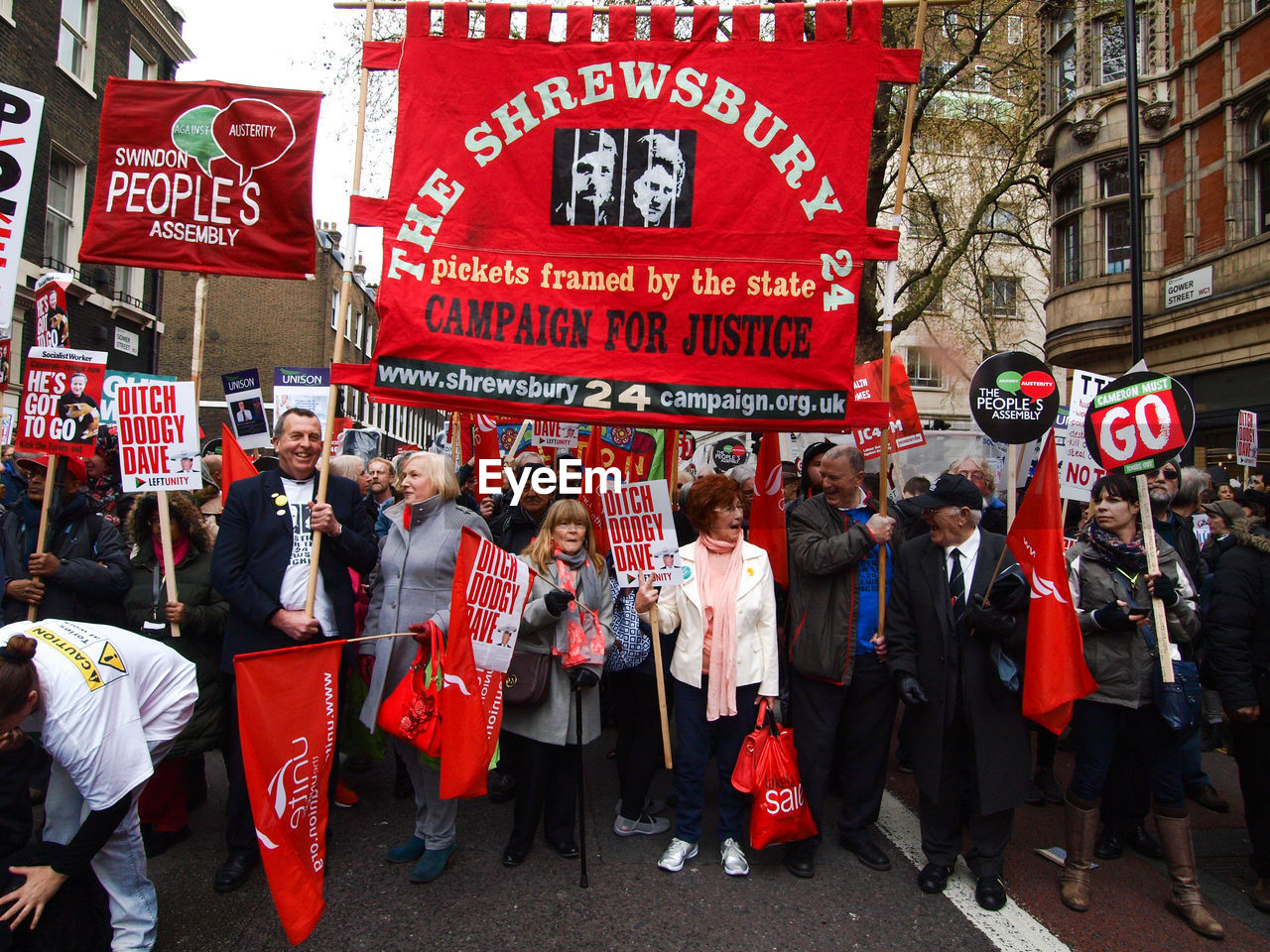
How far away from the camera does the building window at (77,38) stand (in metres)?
16.6

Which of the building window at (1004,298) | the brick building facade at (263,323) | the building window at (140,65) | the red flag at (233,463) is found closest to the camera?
the red flag at (233,463)

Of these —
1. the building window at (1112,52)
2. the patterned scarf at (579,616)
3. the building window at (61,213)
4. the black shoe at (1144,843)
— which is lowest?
the black shoe at (1144,843)

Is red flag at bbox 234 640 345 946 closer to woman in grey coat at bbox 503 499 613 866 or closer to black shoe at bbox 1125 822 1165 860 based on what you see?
woman in grey coat at bbox 503 499 613 866

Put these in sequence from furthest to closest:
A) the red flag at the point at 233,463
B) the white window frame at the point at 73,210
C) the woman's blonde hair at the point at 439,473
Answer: the white window frame at the point at 73,210
the red flag at the point at 233,463
the woman's blonde hair at the point at 439,473

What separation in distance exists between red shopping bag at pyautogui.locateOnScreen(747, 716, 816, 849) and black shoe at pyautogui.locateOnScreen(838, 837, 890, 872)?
1.30 feet

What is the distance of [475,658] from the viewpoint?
3.85 meters

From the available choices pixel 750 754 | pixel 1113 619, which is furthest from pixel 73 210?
pixel 1113 619

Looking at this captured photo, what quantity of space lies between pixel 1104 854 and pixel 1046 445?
7.47ft

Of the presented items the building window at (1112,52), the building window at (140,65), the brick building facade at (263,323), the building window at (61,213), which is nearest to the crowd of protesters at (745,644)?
the building window at (61,213)

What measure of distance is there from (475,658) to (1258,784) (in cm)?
378

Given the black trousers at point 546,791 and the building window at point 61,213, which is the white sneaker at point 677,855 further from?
the building window at point 61,213

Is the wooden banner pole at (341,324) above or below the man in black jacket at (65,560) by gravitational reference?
above

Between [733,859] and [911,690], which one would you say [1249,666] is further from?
[733,859]

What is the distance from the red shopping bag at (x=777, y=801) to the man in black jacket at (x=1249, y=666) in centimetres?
210
